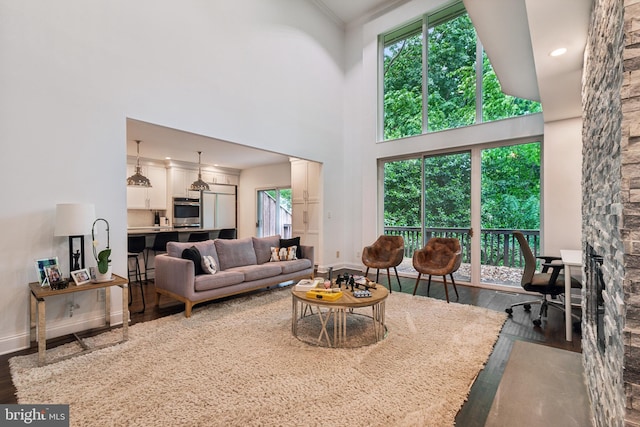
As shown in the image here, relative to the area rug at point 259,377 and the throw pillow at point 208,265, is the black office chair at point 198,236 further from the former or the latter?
the area rug at point 259,377

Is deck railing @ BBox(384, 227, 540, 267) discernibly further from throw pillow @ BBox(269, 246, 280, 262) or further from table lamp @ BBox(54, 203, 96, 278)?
table lamp @ BBox(54, 203, 96, 278)

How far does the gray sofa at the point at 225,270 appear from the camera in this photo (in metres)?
3.50

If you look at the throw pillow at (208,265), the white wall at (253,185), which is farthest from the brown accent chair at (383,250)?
the white wall at (253,185)

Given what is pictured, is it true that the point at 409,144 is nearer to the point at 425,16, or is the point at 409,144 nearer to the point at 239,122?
the point at 425,16

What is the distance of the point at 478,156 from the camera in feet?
16.5

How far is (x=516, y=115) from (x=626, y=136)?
4.21 meters

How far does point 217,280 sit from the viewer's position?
145 inches

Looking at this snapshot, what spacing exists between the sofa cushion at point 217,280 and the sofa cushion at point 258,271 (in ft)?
0.34

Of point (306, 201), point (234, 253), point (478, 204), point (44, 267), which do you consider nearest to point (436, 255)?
point (478, 204)

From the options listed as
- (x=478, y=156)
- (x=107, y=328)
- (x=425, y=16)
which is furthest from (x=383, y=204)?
(x=107, y=328)

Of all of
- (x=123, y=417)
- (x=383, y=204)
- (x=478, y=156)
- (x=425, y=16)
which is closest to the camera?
(x=123, y=417)

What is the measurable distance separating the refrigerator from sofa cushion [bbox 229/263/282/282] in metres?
3.87

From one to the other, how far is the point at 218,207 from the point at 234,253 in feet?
13.2

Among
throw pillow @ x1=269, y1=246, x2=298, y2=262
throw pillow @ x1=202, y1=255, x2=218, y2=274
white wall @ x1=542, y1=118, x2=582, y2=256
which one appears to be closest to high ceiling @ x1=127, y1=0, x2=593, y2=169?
white wall @ x1=542, y1=118, x2=582, y2=256
